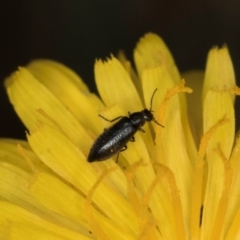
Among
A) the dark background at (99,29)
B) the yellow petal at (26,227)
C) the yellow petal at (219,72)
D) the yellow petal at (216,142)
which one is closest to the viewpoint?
the yellow petal at (26,227)

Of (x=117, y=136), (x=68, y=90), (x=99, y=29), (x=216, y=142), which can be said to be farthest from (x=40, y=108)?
(x=99, y=29)

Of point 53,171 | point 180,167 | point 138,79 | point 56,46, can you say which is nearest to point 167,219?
point 180,167

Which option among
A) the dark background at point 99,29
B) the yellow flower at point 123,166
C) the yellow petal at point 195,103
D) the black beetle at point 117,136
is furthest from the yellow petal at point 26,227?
the dark background at point 99,29

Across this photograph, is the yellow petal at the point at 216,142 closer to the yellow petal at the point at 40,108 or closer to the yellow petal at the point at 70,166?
the yellow petal at the point at 70,166

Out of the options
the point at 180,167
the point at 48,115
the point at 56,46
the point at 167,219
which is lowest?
the point at 167,219

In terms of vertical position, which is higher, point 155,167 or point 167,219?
point 155,167

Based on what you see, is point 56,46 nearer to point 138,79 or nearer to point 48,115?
point 138,79

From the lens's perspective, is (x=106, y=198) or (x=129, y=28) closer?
(x=106, y=198)

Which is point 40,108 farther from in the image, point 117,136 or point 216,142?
point 216,142
